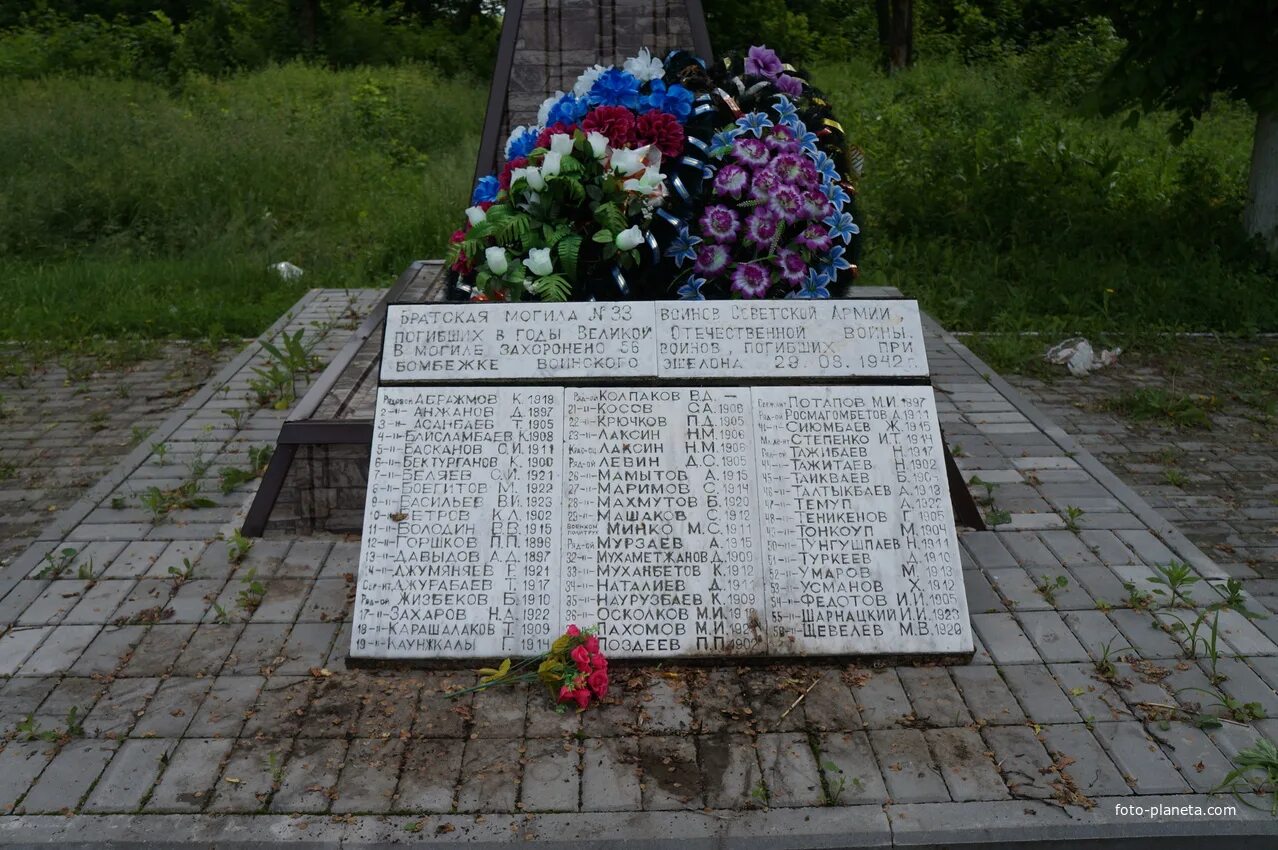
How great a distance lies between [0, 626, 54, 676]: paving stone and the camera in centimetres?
353

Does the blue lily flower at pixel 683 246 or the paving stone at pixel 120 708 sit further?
the blue lily flower at pixel 683 246

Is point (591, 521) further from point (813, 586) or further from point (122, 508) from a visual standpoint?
point (122, 508)

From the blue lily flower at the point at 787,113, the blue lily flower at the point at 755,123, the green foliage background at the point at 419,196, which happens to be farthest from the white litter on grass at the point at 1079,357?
the blue lily flower at the point at 755,123

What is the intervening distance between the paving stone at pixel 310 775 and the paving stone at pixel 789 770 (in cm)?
113

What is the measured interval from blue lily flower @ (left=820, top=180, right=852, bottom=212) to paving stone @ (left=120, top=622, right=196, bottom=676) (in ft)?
8.96

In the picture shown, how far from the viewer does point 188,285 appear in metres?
8.52

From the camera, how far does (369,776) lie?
9.83 ft

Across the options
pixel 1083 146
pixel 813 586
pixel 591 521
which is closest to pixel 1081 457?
pixel 813 586

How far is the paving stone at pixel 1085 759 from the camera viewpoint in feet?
9.66

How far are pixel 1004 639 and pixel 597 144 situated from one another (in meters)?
2.20

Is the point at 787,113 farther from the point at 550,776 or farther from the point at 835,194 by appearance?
the point at 550,776

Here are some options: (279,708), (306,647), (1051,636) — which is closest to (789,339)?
(1051,636)

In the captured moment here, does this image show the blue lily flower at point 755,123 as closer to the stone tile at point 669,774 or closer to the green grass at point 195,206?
the stone tile at point 669,774

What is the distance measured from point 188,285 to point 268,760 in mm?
6264
